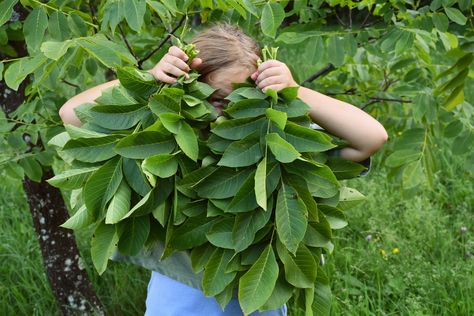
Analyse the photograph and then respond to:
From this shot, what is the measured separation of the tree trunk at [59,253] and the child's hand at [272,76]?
1323 millimetres

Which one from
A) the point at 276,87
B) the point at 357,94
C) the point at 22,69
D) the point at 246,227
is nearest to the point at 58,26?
the point at 22,69

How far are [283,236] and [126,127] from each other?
1.36 feet

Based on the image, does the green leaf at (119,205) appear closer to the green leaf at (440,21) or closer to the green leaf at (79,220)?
the green leaf at (79,220)

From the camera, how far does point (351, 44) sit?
2092mm

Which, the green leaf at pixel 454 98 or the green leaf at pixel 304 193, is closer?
the green leaf at pixel 304 193

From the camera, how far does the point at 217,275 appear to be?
152cm

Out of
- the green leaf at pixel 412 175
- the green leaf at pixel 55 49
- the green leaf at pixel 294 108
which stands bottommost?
the green leaf at pixel 412 175

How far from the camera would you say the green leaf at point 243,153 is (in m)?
1.44

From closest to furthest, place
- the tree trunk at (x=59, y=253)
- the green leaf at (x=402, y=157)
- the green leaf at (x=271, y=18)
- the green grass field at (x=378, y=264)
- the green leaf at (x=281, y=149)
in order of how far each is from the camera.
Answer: the green leaf at (x=281, y=149), the green leaf at (x=271, y=18), the green leaf at (x=402, y=157), the tree trunk at (x=59, y=253), the green grass field at (x=378, y=264)

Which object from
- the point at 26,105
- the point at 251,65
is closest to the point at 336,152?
the point at 251,65

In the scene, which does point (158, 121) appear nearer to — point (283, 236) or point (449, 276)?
point (283, 236)

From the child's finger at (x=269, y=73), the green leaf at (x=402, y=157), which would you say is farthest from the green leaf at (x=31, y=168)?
the green leaf at (x=402, y=157)

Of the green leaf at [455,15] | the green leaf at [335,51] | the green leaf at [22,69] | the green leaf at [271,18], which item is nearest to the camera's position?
the green leaf at [22,69]

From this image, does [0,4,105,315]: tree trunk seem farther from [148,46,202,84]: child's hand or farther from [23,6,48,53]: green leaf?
[148,46,202,84]: child's hand
